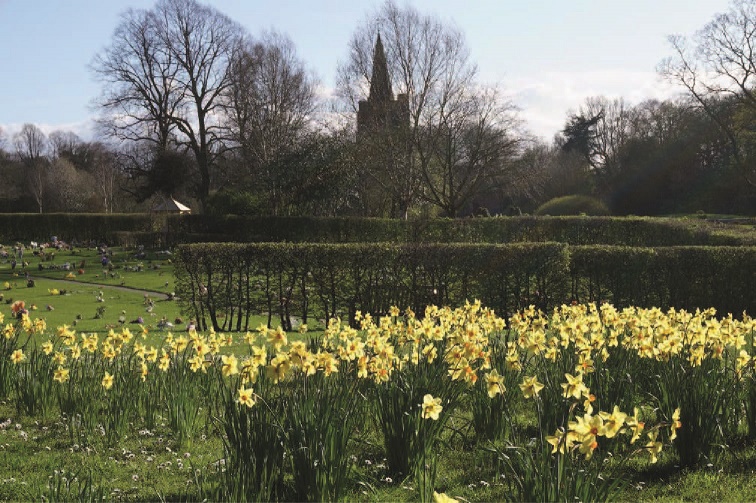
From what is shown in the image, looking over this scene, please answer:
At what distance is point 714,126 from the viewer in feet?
134

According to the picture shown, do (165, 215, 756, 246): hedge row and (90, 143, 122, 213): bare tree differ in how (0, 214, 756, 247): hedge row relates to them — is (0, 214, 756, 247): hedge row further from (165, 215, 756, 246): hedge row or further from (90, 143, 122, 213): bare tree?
(90, 143, 122, 213): bare tree

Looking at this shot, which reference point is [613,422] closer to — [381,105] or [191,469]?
[191,469]

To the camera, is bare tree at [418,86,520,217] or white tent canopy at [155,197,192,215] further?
white tent canopy at [155,197,192,215]

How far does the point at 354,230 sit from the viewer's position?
76.6 ft

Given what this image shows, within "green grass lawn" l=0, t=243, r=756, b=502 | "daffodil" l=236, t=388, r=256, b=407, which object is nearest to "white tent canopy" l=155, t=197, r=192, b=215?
"green grass lawn" l=0, t=243, r=756, b=502

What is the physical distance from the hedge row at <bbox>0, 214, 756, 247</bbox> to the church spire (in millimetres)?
7332

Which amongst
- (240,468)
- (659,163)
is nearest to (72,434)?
(240,468)

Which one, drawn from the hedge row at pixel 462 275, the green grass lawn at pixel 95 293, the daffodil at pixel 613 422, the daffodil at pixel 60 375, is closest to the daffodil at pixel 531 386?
the daffodil at pixel 613 422

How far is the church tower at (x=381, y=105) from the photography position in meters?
27.5

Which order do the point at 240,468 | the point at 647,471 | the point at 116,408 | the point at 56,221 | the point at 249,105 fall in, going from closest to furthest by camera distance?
1. the point at 240,468
2. the point at 647,471
3. the point at 116,408
4. the point at 56,221
5. the point at 249,105

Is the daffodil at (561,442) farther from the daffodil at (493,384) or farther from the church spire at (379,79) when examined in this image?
the church spire at (379,79)

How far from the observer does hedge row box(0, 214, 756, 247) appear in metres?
19.4

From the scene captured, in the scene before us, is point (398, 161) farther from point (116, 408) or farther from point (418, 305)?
point (116, 408)

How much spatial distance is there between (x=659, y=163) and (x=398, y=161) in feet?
74.8
